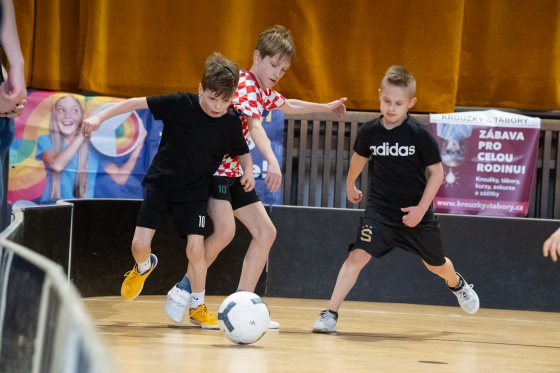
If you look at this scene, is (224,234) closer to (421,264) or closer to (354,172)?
(354,172)

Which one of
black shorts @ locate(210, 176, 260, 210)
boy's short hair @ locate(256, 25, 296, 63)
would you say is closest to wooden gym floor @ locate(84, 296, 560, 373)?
black shorts @ locate(210, 176, 260, 210)

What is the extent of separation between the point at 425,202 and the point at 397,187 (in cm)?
24

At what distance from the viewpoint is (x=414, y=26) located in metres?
7.07

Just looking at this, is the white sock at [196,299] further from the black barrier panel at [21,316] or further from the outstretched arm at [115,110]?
the black barrier panel at [21,316]

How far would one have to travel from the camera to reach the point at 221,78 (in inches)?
166

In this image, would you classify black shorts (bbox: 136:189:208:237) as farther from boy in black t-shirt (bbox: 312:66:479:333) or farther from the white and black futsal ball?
boy in black t-shirt (bbox: 312:66:479:333)

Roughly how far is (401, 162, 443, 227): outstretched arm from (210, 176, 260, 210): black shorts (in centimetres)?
90

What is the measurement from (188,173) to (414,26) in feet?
11.0

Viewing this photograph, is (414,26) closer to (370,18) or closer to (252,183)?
(370,18)

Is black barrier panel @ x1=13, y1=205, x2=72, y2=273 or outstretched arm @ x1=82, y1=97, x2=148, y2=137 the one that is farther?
outstretched arm @ x1=82, y1=97, x2=148, y2=137

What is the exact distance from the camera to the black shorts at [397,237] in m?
4.73

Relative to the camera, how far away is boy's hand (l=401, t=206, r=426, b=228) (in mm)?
4660

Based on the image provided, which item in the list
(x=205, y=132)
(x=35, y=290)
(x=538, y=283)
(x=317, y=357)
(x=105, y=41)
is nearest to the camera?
(x=35, y=290)

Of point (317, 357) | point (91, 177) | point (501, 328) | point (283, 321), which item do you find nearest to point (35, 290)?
point (317, 357)
